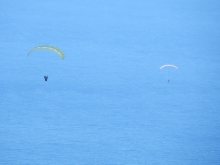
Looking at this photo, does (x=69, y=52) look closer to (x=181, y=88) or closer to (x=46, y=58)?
(x=46, y=58)

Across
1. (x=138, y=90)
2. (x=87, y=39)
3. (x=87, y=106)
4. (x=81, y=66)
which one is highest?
(x=87, y=39)

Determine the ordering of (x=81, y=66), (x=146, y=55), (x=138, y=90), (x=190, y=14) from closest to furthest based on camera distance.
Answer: (x=138, y=90), (x=81, y=66), (x=146, y=55), (x=190, y=14)

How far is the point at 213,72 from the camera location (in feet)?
29.5

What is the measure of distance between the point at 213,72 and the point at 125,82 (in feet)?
9.30

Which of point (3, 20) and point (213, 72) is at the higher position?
point (3, 20)

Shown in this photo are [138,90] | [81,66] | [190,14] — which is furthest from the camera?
[190,14]

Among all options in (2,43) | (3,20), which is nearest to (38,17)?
(3,20)

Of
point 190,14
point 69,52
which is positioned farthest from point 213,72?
point 69,52

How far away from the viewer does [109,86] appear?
8.23 m

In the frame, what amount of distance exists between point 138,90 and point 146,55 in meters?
1.73

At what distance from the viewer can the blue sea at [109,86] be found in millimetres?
6633

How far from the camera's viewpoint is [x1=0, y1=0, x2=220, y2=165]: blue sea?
6633 mm

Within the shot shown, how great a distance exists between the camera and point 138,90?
8.18m

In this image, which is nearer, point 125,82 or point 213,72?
point 125,82
